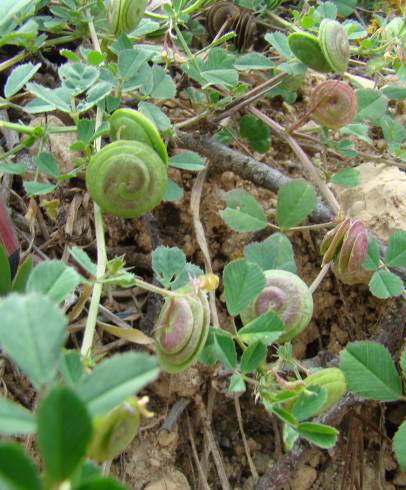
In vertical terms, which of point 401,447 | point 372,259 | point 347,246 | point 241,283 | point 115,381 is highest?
point 115,381

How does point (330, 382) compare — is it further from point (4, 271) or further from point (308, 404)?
point (4, 271)

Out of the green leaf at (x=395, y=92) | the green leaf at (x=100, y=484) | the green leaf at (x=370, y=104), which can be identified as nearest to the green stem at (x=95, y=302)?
the green leaf at (x=100, y=484)

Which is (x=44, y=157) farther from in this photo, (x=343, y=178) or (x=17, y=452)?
(x=17, y=452)

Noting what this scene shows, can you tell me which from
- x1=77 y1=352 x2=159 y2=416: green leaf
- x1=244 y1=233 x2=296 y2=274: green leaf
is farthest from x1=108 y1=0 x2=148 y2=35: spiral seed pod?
x1=77 y1=352 x2=159 y2=416: green leaf

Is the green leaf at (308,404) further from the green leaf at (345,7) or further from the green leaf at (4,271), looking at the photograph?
the green leaf at (345,7)

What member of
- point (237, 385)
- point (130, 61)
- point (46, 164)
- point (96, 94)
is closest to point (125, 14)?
point (130, 61)
